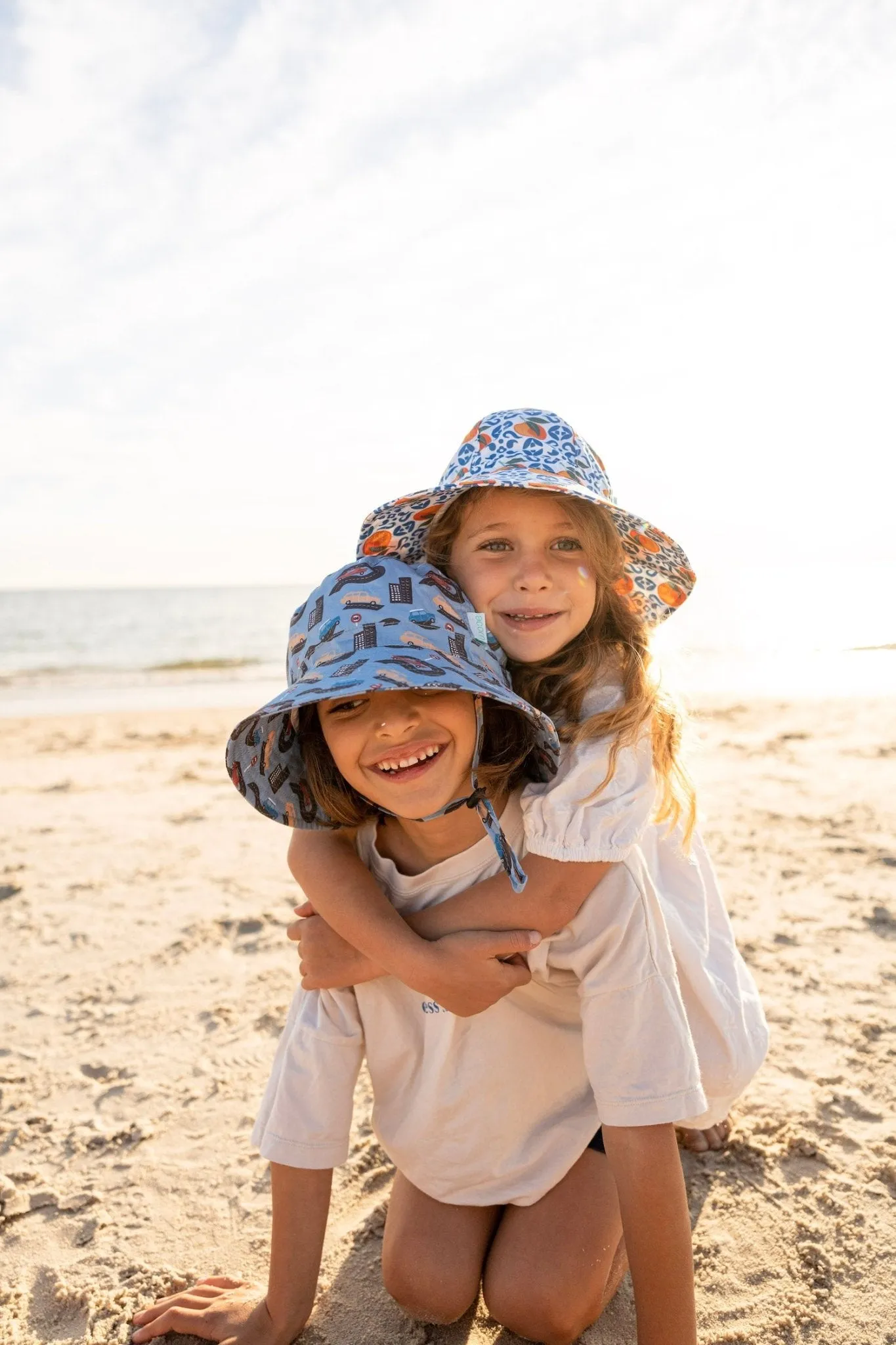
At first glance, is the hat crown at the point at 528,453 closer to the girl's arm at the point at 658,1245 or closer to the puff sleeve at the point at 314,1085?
the puff sleeve at the point at 314,1085

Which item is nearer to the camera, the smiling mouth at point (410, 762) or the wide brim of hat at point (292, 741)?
the wide brim of hat at point (292, 741)

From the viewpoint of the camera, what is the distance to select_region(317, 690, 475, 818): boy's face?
1892 millimetres

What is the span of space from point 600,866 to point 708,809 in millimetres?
3707

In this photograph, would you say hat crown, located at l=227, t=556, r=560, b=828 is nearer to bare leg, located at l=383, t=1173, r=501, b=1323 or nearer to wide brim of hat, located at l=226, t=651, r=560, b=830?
wide brim of hat, located at l=226, t=651, r=560, b=830

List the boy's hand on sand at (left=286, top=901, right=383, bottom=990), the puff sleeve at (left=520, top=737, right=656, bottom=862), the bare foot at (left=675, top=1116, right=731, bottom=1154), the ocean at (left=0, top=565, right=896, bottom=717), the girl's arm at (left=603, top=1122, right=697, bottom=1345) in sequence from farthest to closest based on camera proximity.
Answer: the ocean at (left=0, top=565, right=896, bottom=717)
the bare foot at (left=675, top=1116, right=731, bottom=1154)
the boy's hand on sand at (left=286, top=901, right=383, bottom=990)
the puff sleeve at (left=520, top=737, right=656, bottom=862)
the girl's arm at (left=603, top=1122, right=697, bottom=1345)

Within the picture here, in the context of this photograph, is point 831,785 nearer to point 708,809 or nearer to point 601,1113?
point 708,809

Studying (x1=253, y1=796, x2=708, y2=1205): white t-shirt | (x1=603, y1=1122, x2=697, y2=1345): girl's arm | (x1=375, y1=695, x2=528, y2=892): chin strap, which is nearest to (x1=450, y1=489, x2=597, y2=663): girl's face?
(x1=375, y1=695, x2=528, y2=892): chin strap

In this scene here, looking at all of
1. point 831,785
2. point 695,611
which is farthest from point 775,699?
point 695,611

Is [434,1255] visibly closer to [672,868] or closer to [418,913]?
[418,913]

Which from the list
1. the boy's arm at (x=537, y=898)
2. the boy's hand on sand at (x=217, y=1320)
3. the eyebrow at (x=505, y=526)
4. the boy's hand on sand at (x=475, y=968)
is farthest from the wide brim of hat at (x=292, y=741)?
the boy's hand on sand at (x=217, y=1320)

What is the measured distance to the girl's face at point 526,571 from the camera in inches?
84.9

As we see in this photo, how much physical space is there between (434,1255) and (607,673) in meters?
1.28

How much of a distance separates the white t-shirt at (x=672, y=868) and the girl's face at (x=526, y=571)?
0.20 m

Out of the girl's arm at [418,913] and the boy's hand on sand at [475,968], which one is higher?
the girl's arm at [418,913]
